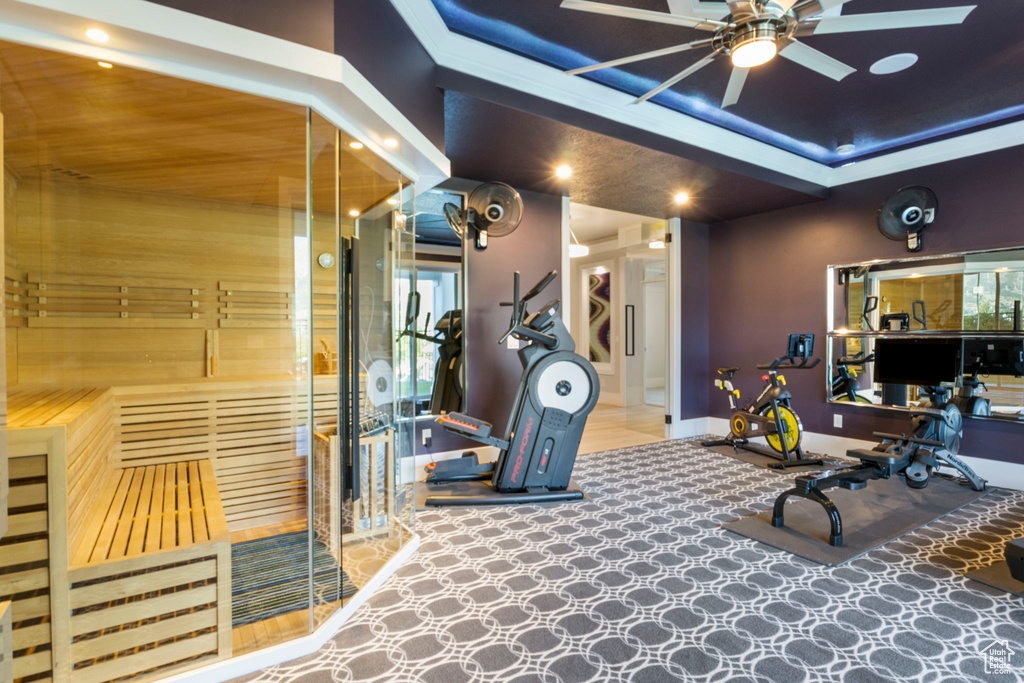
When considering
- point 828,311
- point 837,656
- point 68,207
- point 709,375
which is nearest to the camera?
point 837,656

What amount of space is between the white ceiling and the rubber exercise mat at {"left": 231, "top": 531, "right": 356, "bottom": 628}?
4904 millimetres

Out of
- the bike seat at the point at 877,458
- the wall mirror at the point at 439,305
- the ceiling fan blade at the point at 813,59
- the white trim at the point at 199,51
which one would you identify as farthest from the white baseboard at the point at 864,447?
the white trim at the point at 199,51

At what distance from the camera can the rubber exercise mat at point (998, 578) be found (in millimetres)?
2354

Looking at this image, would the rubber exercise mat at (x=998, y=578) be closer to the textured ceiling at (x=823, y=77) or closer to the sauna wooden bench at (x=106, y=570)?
the textured ceiling at (x=823, y=77)

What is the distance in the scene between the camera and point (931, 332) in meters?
4.35

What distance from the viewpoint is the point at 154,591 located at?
1.75m

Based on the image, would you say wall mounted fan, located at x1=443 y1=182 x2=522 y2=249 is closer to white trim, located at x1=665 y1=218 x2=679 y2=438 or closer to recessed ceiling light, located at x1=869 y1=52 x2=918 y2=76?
white trim, located at x1=665 y1=218 x2=679 y2=438

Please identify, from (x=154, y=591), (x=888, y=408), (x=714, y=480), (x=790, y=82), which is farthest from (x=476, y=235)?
(x=888, y=408)

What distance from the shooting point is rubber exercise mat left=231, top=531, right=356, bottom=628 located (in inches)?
77.7

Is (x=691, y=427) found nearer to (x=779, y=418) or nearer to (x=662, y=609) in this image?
(x=779, y=418)

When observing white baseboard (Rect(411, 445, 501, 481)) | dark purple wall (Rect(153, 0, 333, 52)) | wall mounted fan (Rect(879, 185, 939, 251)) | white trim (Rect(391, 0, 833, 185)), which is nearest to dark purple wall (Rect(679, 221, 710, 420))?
white trim (Rect(391, 0, 833, 185))

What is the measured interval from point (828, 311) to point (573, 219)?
3.31 metres

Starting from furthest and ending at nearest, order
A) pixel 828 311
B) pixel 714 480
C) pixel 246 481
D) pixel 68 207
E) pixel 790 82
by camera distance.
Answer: pixel 828 311, pixel 714 480, pixel 790 82, pixel 246 481, pixel 68 207

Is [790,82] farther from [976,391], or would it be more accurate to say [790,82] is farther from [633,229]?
[633,229]
